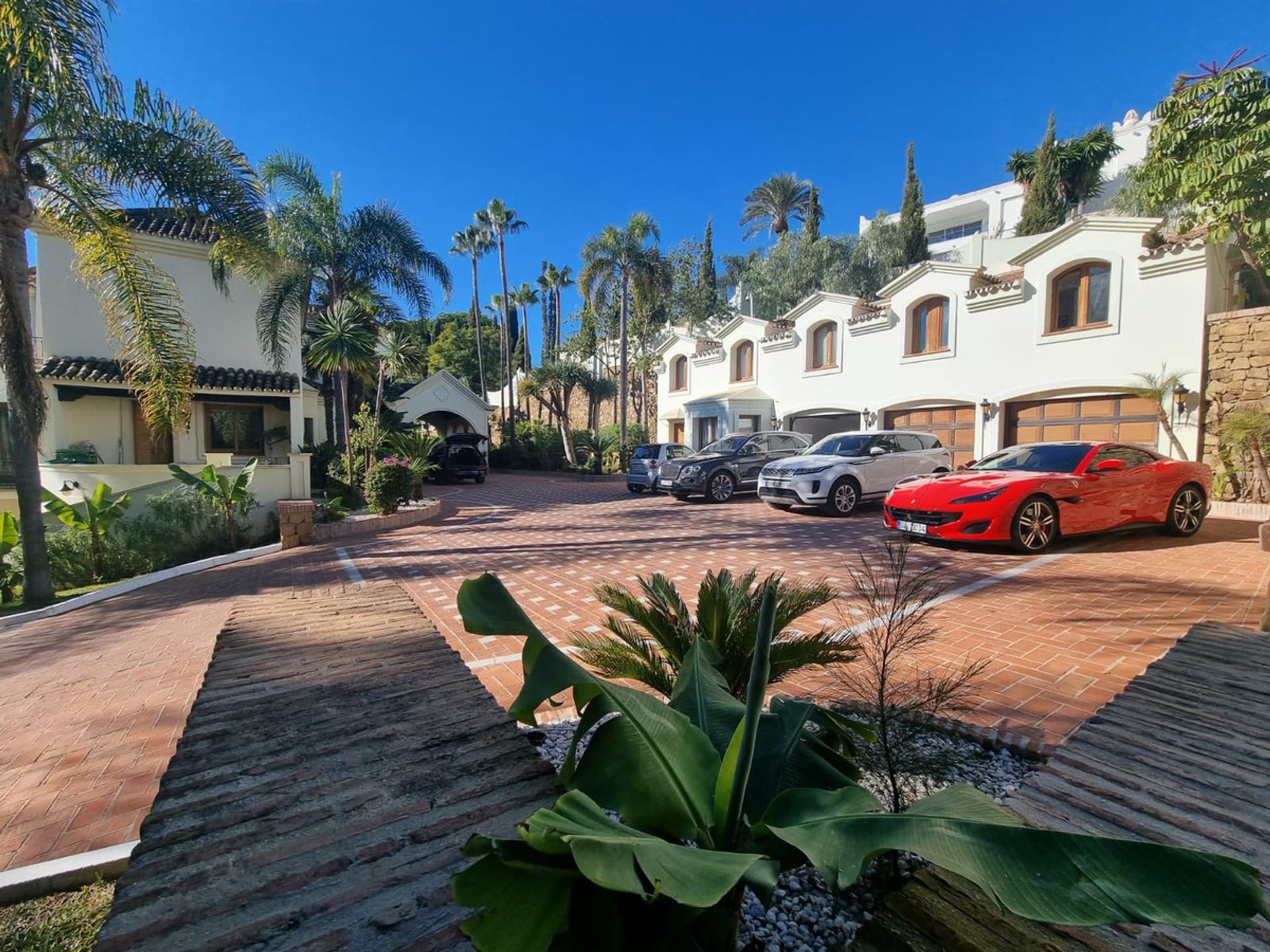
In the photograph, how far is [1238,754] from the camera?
2447 millimetres

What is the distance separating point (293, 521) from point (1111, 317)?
19.2 meters

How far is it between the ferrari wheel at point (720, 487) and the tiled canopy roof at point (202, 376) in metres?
12.1

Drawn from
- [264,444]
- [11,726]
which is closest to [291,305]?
[264,444]

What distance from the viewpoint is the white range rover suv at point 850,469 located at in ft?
39.0

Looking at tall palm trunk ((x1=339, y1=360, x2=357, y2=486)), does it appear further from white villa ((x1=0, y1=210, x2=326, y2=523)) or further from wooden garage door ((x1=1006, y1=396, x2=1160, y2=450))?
wooden garage door ((x1=1006, y1=396, x2=1160, y2=450))

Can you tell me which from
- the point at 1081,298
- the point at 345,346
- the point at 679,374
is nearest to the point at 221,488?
the point at 345,346

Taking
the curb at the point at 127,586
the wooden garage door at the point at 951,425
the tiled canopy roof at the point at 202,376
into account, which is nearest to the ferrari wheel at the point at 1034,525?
the wooden garage door at the point at 951,425

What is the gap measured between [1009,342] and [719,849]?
1811 centimetres

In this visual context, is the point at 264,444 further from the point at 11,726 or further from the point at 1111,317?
the point at 1111,317

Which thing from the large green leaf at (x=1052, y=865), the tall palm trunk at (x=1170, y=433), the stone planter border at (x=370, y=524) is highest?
the tall palm trunk at (x=1170, y=433)

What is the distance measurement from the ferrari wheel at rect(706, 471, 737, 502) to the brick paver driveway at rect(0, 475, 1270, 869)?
129 inches

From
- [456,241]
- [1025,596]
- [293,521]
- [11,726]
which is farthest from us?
[456,241]

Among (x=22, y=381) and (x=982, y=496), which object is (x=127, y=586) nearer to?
(x=22, y=381)

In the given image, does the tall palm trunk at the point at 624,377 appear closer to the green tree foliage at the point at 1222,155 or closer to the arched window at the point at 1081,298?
the arched window at the point at 1081,298
